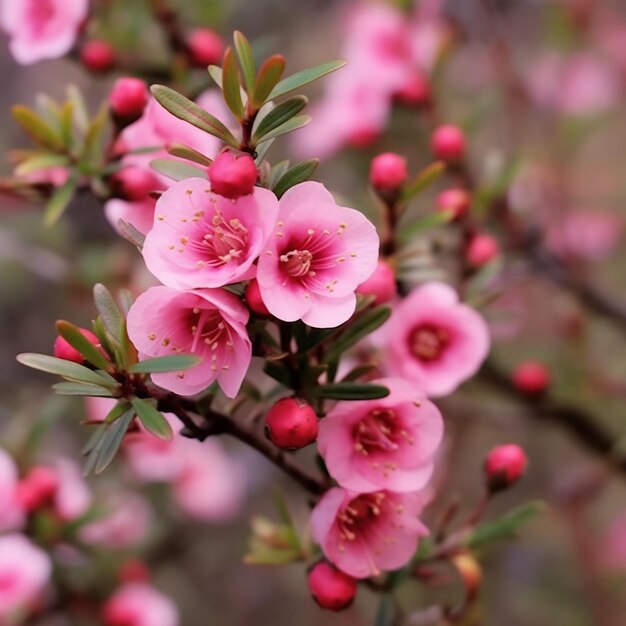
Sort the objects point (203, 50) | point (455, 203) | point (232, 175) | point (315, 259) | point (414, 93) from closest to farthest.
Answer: point (232, 175), point (315, 259), point (455, 203), point (203, 50), point (414, 93)

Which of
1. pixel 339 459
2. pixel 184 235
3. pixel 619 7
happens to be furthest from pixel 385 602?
pixel 619 7

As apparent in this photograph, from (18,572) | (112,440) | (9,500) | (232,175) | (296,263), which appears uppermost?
(232,175)

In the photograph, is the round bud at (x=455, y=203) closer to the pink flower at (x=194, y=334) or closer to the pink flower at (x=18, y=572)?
the pink flower at (x=194, y=334)

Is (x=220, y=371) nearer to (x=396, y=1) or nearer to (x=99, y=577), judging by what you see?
(x=99, y=577)

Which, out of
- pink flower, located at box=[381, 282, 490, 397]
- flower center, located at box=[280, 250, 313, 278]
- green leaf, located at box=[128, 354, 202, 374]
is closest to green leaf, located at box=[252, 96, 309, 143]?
flower center, located at box=[280, 250, 313, 278]

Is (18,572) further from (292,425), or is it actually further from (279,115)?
(279,115)

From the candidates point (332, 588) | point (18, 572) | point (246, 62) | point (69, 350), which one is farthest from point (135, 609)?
point (246, 62)
